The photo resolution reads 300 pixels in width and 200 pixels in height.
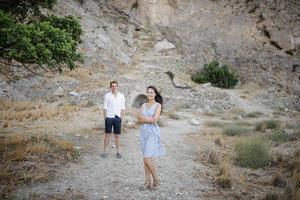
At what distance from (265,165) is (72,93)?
15460mm

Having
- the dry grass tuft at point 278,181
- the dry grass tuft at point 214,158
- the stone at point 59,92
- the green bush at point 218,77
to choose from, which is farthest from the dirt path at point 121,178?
the green bush at point 218,77

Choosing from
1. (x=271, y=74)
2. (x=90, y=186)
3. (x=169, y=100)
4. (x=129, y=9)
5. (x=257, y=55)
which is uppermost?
(x=129, y=9)

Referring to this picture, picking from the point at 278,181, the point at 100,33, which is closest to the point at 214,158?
the point at 278,181

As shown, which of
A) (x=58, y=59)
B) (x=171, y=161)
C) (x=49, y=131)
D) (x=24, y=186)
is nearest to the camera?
(x=24, y=186)

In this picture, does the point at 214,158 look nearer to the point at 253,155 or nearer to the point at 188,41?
the point at 253,155

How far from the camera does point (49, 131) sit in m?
11.8

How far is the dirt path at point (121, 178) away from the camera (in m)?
6.10

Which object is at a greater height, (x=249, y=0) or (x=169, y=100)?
(x=249, y=0)

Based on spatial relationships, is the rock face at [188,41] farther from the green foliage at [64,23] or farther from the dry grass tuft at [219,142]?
the green foliage at [64,23]

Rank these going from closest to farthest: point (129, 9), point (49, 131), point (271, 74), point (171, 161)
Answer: point (171, 161) < point (49, 131) < point (271, 74) < point (129, 9)

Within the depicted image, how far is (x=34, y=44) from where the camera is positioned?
24.8 ft

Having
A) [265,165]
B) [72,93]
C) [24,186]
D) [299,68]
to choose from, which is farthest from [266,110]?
[24,186]

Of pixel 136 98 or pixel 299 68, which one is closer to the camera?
pixel 136 98

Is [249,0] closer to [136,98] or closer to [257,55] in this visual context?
[257,55]
